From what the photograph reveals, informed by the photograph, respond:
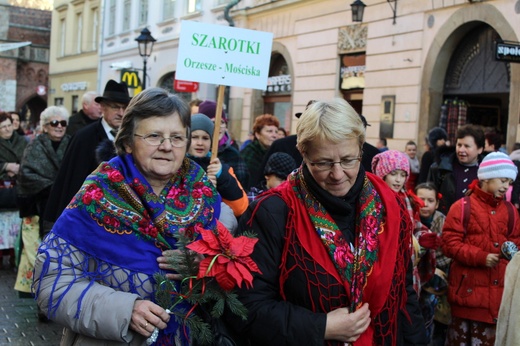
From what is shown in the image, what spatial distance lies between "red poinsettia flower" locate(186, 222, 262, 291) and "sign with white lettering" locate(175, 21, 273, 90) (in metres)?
2.12

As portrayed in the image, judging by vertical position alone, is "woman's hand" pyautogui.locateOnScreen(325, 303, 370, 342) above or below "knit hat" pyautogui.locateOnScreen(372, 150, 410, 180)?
below

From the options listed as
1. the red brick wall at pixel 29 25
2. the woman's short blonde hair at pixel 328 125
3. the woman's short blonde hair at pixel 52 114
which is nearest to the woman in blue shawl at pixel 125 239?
the woman's short blonde hair at pixel 328 125

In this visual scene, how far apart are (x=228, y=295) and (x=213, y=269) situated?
0.13m

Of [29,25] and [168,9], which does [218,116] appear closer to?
[168,9]

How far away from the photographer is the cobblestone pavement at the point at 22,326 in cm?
668

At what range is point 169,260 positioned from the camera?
303cm

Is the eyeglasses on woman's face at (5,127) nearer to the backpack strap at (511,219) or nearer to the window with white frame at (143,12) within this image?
the backpack strap at (511,219)

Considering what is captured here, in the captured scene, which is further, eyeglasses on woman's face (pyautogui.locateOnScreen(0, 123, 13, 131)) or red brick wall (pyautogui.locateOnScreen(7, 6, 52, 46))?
red brick wall (pyautogui.locateOnScreen(7, 6, 52, 46))

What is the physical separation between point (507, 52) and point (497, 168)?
5838 mm

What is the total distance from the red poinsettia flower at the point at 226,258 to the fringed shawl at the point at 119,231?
232 mm

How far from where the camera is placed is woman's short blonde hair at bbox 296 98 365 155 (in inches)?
122

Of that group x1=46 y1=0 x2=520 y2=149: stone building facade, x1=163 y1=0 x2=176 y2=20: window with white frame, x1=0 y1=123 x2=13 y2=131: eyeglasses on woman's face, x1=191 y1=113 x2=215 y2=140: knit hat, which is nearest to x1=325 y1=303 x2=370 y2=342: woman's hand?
x1=191 y1=113 x2=215 y2=140: knit hat

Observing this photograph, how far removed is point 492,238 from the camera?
226 inches

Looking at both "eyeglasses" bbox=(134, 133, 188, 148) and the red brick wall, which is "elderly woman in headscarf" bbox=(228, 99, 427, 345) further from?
the red brick wall
